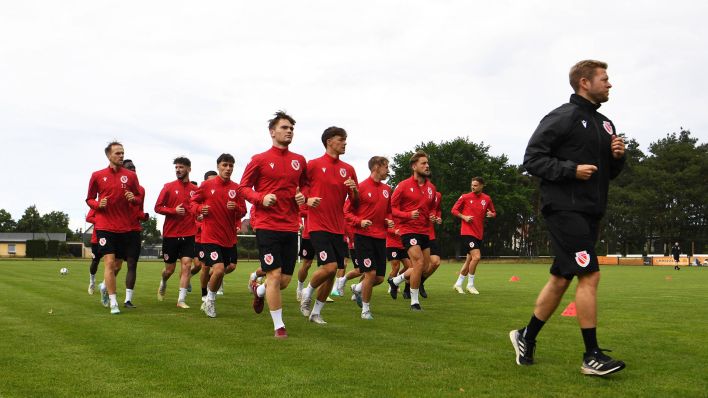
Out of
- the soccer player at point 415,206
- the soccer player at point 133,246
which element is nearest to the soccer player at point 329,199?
the soccer player at point 415,206

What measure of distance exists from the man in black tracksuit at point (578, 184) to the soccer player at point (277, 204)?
3.06 metres

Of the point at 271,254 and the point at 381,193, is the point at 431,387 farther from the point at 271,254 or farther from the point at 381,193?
the point at 381,193

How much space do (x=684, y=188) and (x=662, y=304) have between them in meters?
74.2

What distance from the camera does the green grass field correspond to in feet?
16.3

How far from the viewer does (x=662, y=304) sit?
1282 cm

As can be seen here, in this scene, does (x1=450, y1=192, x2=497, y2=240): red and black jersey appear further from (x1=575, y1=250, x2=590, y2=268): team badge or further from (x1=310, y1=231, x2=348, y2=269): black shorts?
(x1=575, y1=250, x2=590, y2=268): team badge

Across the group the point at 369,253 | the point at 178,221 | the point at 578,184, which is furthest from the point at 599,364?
the point at 178,221

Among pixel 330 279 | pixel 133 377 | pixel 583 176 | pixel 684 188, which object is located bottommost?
pixel 133 377

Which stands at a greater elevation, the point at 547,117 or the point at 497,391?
the point at 547,117

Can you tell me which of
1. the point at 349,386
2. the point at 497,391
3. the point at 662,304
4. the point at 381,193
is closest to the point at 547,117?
the point at 497,391

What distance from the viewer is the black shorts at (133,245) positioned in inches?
445

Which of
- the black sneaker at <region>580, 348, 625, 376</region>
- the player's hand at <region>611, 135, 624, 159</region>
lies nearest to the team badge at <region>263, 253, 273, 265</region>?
the black sneaker at <region>580, 348, 625, 376</region>

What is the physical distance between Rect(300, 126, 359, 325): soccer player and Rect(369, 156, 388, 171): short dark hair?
1805 mm

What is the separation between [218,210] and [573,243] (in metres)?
6.89
